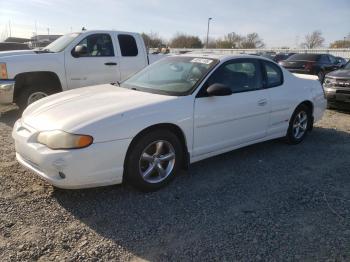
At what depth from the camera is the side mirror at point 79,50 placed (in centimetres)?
733

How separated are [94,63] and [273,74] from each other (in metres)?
4.16

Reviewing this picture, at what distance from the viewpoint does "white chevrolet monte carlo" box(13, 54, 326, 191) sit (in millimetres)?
3396

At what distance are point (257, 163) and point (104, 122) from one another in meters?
2.51

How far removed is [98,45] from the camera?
8.02m

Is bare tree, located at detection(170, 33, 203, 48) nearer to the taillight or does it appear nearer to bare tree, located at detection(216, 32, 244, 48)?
bare tree, located at detection(216, 32, 244, 48)

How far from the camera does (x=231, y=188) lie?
419cm

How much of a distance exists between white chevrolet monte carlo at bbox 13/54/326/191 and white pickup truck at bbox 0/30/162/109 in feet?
9.75

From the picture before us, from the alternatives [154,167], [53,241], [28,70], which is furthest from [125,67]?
[53,241]

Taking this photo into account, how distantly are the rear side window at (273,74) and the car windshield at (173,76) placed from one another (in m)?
1.07

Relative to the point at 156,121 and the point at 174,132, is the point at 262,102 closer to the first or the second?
the point at 174,132

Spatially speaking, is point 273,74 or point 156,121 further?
point 273,74

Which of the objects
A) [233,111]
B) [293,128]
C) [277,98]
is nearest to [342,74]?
[293,128]

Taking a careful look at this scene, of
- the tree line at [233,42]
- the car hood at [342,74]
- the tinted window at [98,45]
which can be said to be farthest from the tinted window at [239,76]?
the tree line at [233,42]

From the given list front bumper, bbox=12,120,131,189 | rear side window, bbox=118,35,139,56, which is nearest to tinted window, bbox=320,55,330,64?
rear side window, bbox=118,35,139,56
